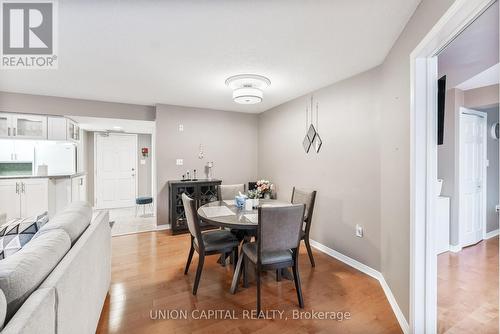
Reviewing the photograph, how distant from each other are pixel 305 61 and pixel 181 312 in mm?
2648

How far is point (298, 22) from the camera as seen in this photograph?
5.67 feet

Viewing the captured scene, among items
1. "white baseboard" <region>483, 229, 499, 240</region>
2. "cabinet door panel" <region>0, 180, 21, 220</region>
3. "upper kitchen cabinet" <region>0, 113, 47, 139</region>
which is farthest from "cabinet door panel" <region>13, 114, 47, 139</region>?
"white baseboard" <region>483, 229, 499, 240</region>

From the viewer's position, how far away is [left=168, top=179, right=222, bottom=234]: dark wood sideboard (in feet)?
13.0

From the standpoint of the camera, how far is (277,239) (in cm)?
195

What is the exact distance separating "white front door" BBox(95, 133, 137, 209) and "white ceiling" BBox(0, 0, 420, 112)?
9.39 ft

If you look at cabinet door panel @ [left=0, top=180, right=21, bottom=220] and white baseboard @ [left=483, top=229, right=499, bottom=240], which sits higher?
cabinet door panel @ [left=0, top=180, right=21, bottom=220]

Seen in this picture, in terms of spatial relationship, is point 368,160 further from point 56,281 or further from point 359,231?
point 56,281

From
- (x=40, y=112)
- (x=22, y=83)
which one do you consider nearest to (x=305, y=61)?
(x=22, y=83)

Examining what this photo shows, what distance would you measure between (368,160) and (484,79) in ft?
6.28

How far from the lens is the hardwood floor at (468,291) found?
1.80m

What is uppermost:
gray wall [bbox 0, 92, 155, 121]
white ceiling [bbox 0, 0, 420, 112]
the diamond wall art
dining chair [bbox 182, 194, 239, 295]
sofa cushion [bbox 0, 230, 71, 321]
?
white ceiling [bbox 0, 0, 420, 112]

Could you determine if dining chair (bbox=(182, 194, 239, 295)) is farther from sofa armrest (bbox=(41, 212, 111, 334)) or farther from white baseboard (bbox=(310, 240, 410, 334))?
white baseboard (bbox=(310, 240, 410, 334))

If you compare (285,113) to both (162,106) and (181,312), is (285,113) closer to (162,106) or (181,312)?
(162,106)

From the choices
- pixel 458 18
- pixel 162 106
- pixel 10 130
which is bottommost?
pixel 10 130
